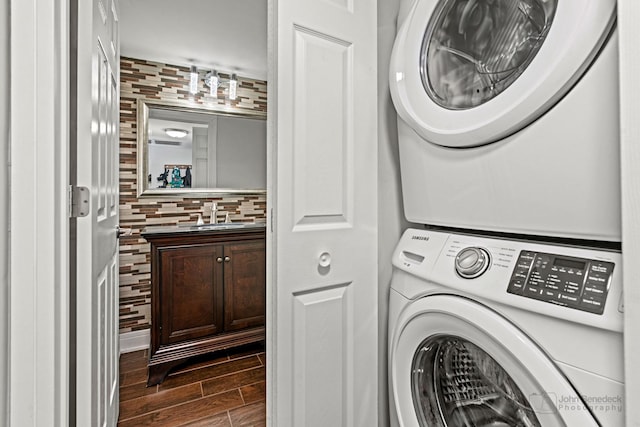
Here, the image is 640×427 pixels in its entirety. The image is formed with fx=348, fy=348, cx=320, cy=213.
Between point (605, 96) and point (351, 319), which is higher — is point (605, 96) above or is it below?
above

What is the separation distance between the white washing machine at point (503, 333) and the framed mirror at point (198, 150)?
2.25m

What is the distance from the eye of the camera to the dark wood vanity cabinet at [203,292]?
85.0 inches

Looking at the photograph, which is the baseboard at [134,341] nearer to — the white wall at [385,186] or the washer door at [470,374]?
the white wall at [385,186]

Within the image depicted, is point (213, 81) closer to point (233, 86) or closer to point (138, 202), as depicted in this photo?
point (233, 86)

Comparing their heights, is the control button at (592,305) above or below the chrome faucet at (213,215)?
below

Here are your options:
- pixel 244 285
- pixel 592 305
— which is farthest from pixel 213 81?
pixel 592 305

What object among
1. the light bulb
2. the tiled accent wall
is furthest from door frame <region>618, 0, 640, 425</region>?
the tiled accent wall

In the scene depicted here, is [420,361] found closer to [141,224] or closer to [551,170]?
[551,170]

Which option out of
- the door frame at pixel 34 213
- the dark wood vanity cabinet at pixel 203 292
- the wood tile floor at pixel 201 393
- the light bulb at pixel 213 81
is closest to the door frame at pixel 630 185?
the door frame at pixel 34 213

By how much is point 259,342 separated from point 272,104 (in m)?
2.00

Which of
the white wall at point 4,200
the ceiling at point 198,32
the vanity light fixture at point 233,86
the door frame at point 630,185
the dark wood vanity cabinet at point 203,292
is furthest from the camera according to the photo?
the vanity light fixture at point 233,86

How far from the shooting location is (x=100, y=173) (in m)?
1.12

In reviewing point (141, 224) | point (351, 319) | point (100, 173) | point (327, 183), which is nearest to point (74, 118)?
point (100, 173)

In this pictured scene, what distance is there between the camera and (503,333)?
716mm
